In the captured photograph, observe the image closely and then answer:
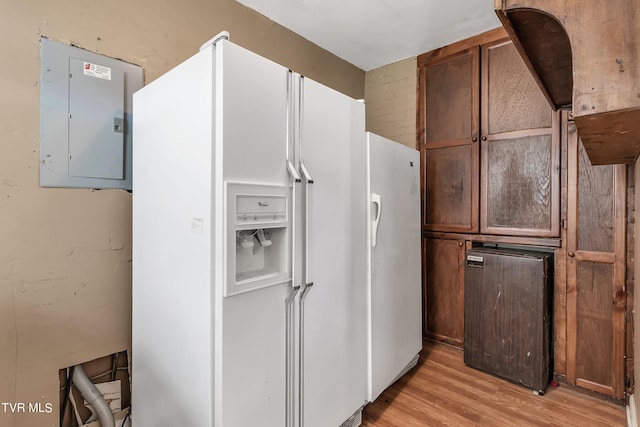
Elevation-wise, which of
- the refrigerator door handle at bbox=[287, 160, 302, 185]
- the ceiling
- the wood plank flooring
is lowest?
the wood plank flooring

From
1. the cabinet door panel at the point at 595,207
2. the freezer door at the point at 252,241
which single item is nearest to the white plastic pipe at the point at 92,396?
the freezer door at the point at 252,241

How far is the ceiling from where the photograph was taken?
7.21 ft

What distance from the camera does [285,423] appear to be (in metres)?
1.29

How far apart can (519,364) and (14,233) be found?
2.95 m

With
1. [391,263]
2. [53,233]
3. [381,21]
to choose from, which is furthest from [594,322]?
[53,233]

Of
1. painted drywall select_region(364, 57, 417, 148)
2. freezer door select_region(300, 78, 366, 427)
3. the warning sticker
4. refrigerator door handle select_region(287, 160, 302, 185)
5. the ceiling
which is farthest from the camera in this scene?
painted drywall select_region(364, 57, 417, 148)

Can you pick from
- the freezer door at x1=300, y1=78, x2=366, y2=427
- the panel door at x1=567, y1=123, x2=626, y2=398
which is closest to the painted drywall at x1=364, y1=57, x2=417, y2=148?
the panel door at x1=567, y1=123, x2=626, y2=398

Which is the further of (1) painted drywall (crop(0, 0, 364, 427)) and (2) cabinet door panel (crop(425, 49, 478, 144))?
(2) cabinet door panel (crop(425, 49, 478, 144))

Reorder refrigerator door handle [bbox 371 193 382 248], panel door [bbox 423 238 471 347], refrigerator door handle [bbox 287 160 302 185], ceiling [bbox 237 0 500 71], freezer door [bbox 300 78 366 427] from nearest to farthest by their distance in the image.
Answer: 1. refrigerator door handle [bbox 287 160 302 185]
2. freezer door [bbox 300 78 366 427]
3. refrigerator door handle [bbox 371 193 382 248]
4. ceiling [bbox 237 0 500 71]
5. panel door [bbox 423 238 471 347]

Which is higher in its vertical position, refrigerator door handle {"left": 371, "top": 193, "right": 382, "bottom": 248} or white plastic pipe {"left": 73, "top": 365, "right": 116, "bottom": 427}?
refrigerator door handle {"left": 371, "top": 193, "right": 382, "bottom": 248}

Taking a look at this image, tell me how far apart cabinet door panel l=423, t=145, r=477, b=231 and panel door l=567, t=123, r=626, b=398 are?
65 cm

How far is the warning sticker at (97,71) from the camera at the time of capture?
60.2 inches

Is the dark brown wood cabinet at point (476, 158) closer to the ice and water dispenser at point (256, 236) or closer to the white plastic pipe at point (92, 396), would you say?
the ice and water dispenser at point (256, 236)

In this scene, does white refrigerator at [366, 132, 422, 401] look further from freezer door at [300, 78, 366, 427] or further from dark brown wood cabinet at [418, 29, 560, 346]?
dark brown wood cabinet at [418, 29, 560, 346]
